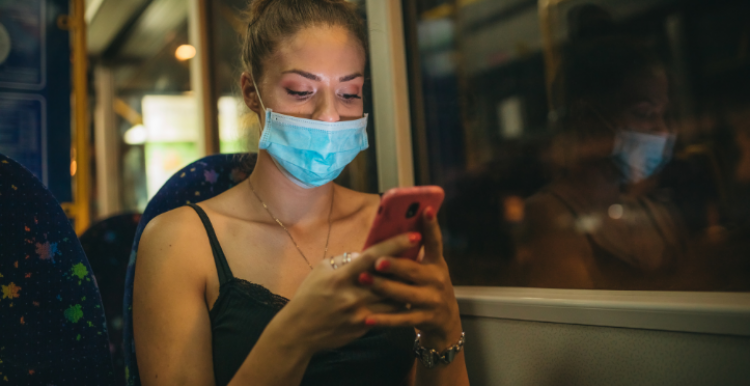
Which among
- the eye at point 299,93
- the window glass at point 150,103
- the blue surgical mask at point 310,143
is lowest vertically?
the blue surgical mask at point 310,143

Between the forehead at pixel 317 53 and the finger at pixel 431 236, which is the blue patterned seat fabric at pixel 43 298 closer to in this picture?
the forehead at pixel 317 53

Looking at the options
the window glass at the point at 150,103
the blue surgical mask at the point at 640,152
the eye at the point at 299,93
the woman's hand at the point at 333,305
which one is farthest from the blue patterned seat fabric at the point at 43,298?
the window glass at the point at 150,103

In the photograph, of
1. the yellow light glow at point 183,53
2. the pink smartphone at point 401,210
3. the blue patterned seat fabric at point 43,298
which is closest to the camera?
the pink smartphone at point 401,210

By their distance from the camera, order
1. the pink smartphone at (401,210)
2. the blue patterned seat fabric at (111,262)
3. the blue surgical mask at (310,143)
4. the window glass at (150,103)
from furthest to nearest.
→ the window glass at (150,103)
the blue patterned seat fabric at (111,262)
the blue surgical mask at (310,143)
the pink smartphone at (401,210)

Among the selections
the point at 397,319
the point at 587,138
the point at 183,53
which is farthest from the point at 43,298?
the point at 183,53

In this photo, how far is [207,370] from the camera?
1108 millimetres

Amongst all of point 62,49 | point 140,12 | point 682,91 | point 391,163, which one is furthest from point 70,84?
point 682,91

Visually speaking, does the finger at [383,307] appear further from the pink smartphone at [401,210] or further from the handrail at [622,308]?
the handrail at [622,308]

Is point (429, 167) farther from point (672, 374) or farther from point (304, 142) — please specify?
point (672, 374)

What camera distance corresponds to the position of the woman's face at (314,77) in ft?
4.06

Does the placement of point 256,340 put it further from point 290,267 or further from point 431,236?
point 431,236

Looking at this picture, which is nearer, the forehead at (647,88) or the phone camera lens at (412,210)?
the phone camera lens at (412,210)

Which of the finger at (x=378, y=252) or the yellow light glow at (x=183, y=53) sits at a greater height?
the yellow light glow at (x=183, y=53)

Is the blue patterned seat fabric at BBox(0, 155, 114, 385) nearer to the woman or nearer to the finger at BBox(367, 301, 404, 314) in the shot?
the woman
